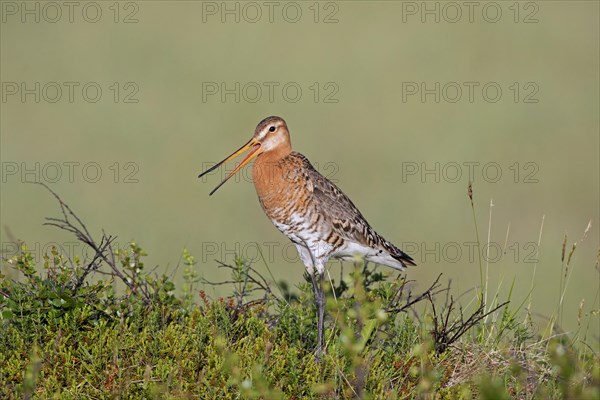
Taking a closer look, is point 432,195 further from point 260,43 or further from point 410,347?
point 410,347

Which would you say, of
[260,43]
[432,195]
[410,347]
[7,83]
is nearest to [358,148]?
[432,195]

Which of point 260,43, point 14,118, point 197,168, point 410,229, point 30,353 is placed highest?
point 260,43

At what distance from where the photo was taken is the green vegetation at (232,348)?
5957mm

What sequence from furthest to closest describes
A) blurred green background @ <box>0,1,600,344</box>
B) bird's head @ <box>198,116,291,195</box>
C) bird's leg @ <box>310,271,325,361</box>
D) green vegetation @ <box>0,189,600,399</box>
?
blurred green background @ <box>0,1,600,344</box>
bird's head @ <box>198,116,291,195</box>
bird's leg @ <box>310,271,325,361</box>
green vegetation @ <box>0,189,600,399</box>

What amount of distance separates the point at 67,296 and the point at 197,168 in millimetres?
Result: 9661

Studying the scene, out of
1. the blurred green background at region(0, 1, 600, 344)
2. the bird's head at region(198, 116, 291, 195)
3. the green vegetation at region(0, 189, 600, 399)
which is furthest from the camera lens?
the blurred green background at region(0, 1, 600, 344)

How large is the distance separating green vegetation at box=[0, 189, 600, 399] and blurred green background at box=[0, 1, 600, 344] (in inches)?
219

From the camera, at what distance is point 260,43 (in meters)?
21.0

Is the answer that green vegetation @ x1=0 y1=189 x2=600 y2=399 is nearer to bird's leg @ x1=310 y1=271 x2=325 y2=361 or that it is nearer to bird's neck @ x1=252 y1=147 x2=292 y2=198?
bird's leg @ x1=310 y1=271 x2=325 y2=361

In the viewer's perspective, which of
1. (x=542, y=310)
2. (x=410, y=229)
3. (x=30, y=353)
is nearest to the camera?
(x=30, y=353)

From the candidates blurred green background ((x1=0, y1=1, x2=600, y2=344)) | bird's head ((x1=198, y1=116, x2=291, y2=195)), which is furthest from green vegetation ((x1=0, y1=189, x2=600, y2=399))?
blurred green background ((x1=0, y1=1, x2=600, y2=344))

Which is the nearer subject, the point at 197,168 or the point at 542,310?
the point at 542,310

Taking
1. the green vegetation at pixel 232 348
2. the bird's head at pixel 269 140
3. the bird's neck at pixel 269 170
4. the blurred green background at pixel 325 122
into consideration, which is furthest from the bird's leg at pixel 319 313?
the blurred green background at pixel 325 122

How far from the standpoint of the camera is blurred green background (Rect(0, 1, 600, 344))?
14500mm
